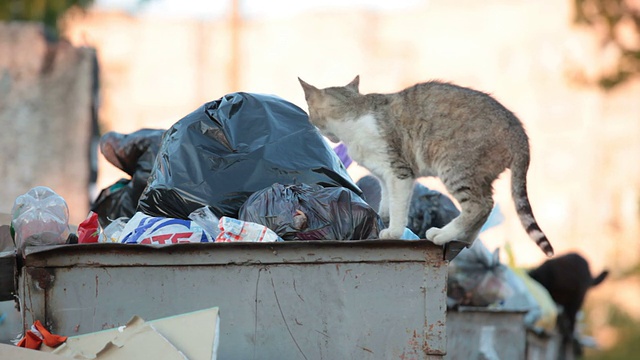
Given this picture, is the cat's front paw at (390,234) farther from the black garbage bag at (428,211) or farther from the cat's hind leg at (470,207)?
the black garbage bag at (428,211)

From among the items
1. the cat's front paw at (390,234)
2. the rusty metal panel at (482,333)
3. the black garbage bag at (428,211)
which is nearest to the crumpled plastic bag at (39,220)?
the cat's front paw at (390,234)

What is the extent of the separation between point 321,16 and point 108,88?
191 inches

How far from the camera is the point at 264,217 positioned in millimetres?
2832

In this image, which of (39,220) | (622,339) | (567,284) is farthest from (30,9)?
(622,339)

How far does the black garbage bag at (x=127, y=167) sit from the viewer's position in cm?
390

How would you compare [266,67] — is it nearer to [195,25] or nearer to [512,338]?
[195,25]

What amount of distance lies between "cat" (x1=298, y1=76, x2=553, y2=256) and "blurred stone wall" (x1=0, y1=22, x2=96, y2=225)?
12.8ft

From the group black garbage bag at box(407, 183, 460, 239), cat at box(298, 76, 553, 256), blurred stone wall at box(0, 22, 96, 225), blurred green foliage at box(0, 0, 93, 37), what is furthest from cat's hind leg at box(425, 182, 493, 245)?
blurred green foliage at box(0, 0, 93, 37)

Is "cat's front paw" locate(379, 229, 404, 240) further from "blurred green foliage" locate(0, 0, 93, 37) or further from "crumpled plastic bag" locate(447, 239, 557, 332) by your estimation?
"blurred green foliage" locate(0, 0, 93, 37)

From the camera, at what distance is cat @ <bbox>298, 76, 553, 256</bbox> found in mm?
3086

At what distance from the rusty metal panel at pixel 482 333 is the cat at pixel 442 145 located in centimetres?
102

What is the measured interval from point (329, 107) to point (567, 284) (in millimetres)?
3225

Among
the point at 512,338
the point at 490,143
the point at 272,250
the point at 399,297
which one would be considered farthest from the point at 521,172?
the point at 512,338

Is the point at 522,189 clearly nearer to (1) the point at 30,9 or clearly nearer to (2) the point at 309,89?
(2) the point at 309,89
